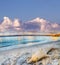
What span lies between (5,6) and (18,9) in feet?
0.44

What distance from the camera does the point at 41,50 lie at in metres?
1.26

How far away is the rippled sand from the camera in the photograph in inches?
48.4

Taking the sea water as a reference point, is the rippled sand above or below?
below

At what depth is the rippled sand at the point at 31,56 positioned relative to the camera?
1.23m

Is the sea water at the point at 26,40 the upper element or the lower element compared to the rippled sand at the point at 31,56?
upper

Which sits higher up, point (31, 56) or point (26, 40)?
point (26, 40)

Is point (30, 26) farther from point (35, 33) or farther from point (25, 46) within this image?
point (25, 46)

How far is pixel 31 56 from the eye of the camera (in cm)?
124

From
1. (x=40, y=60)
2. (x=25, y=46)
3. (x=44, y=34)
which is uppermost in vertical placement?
(x=44, y=34)

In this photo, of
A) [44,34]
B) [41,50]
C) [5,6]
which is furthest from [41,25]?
[5,6]

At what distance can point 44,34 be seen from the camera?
1.26 m

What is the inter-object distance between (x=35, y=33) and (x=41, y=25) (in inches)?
4.4

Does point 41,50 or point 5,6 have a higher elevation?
point 5,6

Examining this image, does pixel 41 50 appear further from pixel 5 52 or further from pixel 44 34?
pixel 5 52
